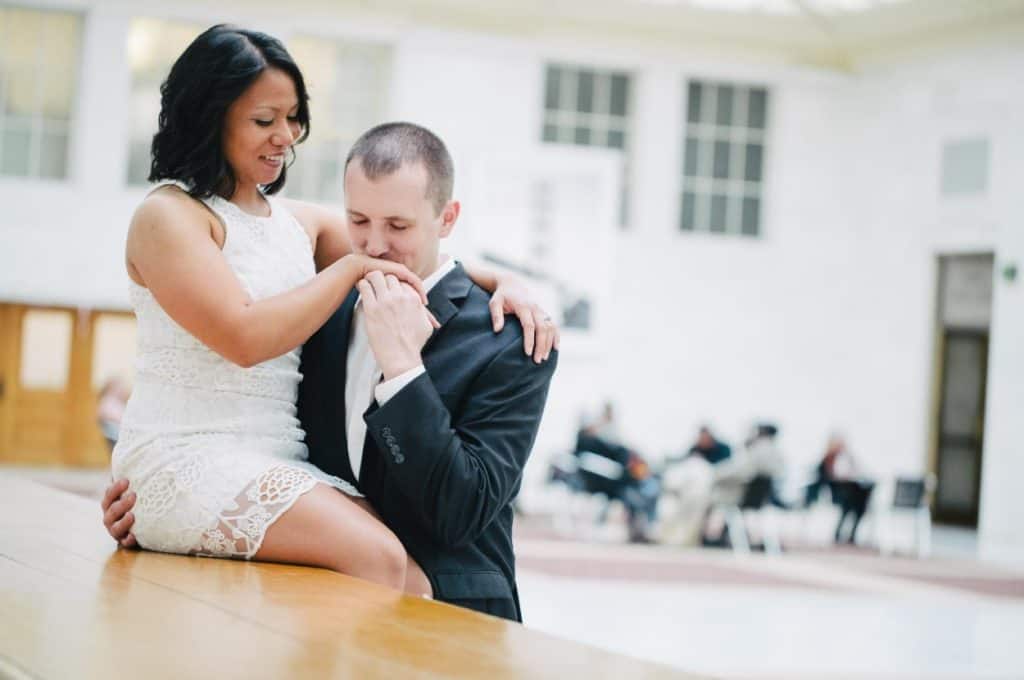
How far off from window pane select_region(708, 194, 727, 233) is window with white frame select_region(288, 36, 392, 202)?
5749 millimetres

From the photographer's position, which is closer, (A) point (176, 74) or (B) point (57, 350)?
(A) point (176, 74)

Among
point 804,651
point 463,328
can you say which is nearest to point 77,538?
point 463,328

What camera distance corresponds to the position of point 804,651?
9.16m

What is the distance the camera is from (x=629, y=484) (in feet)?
56.0

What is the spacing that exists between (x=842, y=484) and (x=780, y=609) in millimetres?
8029

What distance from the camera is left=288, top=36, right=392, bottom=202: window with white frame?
2206 cm

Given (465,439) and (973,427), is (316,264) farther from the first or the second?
(973,427)

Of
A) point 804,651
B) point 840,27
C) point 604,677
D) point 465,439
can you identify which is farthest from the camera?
point 840,27

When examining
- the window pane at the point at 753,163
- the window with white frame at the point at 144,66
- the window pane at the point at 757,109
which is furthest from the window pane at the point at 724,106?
the window with white frame at the point at 144,66

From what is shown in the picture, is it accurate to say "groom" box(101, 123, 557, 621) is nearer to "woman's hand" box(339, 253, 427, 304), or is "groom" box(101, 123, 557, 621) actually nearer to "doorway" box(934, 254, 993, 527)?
"woman's hand" box(339, 253, 427, 304)

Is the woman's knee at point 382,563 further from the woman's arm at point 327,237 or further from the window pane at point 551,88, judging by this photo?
the window pane at point 551,88

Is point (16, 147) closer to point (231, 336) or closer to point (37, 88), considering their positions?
point (37, 88)

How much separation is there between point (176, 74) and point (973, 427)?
2165 cm

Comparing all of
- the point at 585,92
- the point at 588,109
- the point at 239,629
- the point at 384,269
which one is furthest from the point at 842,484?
the point at 239,629
